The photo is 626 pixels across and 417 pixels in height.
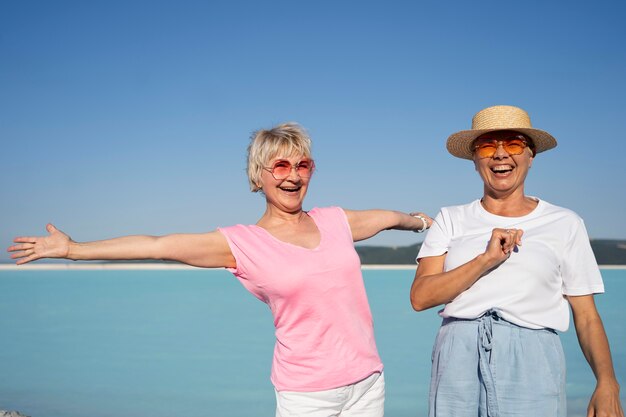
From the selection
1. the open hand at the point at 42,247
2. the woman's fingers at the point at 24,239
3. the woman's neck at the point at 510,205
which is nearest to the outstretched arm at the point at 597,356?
the woman's neck at the point at 510,205

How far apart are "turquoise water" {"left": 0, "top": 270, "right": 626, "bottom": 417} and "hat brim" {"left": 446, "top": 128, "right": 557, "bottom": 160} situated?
16.0ft

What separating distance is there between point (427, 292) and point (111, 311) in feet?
61.2

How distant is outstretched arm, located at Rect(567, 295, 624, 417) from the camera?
1.95 metres

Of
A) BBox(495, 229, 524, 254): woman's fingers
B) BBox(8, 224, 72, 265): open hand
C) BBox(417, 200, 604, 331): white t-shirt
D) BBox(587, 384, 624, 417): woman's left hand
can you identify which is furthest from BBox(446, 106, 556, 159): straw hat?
BBox(8, 224, 72, 265): open hand

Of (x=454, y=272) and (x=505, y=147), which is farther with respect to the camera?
(x=505, y=147)

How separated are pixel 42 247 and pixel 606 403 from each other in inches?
75.5

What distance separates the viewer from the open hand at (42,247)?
2.22 meters

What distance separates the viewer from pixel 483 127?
86.5 inches

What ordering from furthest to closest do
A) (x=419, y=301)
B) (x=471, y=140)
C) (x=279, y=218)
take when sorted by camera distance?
(x=279, y=218)
(x=471, y=140)
(x=419, y=301)

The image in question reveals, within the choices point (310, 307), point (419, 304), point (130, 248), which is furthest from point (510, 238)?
point (130, 248)

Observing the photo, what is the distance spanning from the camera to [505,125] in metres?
2.15

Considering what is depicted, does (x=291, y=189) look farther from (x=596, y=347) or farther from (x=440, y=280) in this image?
(x=596, y=347)

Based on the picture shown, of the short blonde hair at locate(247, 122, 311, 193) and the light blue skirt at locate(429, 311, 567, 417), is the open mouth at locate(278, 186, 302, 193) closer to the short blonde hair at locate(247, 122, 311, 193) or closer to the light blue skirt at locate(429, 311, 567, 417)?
the short blonde hair at locate(247, 122, 311, 193)

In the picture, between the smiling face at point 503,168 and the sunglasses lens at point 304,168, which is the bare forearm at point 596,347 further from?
the sunglasses lens at point 304,168
